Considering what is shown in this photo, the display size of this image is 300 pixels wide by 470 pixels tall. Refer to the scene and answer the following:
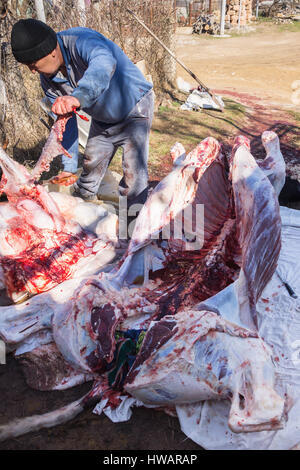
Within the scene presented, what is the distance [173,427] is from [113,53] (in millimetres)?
2740

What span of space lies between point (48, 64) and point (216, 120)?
5.09 m

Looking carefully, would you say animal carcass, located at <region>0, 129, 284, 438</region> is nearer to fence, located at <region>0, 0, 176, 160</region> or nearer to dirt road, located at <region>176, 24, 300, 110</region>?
fence, located at <region>0, 0, 176, 160</region>

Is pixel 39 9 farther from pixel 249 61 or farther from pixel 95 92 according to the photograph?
pixel 249 61

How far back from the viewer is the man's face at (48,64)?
2.89 meters

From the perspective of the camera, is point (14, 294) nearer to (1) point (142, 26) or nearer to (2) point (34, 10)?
(2) point (34, 10)

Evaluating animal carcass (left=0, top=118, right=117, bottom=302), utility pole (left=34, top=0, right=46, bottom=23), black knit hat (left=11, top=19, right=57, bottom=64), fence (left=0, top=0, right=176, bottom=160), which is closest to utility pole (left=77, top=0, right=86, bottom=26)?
fence (left=0, top=0, right=176, bottom=160)

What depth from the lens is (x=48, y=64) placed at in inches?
116

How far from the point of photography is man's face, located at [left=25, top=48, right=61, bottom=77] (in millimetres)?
2891

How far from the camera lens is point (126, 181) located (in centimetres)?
365

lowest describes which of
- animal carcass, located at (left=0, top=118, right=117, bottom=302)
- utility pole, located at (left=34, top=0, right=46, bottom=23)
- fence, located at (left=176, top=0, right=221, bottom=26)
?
animal carcass, located at (left=0, top=118, right=117, bottom=302)

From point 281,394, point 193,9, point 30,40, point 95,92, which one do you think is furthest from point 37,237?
point 193,9

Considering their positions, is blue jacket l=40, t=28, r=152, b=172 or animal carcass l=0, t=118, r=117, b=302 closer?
blue jacket l=40, t=28, r=152, b=172

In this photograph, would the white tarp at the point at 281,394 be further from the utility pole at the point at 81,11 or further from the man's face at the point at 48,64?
the utility pole at the point at 81,11

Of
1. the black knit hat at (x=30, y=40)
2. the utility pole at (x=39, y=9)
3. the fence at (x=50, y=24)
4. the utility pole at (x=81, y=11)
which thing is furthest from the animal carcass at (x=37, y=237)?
the utility pole at (x=81, y=11)
